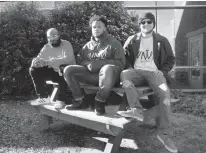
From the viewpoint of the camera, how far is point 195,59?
728 cm

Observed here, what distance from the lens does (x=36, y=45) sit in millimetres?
5789

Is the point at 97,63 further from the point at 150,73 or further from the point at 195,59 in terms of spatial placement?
the point at 195,59

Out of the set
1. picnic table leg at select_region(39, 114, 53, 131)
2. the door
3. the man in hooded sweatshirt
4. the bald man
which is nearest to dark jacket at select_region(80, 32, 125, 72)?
the man in hooded sweatshirt

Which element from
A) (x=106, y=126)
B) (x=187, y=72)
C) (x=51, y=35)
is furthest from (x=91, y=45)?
(x=187, y=72)

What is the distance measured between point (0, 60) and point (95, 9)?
248 cm

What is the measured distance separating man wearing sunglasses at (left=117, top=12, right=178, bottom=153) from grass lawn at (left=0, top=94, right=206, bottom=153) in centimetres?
22

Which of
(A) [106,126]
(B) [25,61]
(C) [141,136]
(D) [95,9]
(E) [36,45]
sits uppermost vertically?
(D) [95,9]

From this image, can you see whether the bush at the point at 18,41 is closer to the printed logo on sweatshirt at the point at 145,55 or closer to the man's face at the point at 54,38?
the man's face at the point at 54,38

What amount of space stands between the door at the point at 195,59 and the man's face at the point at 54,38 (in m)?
4.49

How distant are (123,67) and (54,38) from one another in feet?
3.85

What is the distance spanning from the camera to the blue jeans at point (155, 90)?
289cm

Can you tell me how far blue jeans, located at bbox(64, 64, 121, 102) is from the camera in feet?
9.59

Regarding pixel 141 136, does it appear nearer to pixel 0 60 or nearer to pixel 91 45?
pixel 91 45

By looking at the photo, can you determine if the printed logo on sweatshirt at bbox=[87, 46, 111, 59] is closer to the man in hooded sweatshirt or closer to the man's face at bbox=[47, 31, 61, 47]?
the man in hooded sweatshirt
